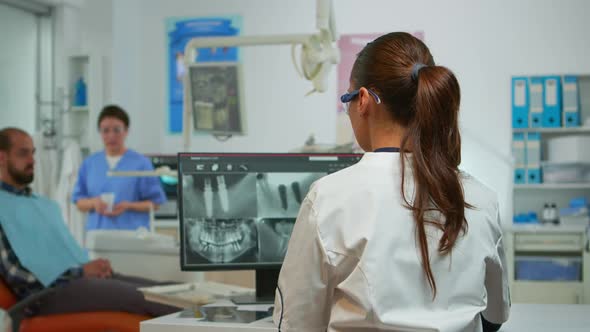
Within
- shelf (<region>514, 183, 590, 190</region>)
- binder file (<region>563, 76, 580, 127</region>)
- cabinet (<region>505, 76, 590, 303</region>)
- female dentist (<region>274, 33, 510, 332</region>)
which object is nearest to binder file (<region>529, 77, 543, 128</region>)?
cabinet (<region>505, 76, 590, 303</region>)

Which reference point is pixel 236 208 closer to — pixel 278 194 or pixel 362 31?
pixel 278 194

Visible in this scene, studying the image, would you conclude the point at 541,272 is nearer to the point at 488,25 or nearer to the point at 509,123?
the point at 509,123

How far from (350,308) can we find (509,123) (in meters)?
4.00

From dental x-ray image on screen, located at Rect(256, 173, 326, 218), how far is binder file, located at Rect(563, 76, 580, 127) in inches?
124

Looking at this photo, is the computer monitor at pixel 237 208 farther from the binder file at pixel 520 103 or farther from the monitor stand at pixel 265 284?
the binder file at pixel 520 103

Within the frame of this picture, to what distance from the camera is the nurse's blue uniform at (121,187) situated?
12.8ft

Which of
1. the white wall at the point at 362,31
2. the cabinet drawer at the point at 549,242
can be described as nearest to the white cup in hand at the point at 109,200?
the white wall at the point at 362,31

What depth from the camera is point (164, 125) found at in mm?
5488

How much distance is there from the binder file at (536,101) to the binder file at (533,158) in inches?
3.4

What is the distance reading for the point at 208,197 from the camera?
1942 mm

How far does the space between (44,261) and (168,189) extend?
2.08 m

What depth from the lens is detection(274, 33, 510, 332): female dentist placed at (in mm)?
1095

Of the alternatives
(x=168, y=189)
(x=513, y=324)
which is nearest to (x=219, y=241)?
(x=513, y=324)

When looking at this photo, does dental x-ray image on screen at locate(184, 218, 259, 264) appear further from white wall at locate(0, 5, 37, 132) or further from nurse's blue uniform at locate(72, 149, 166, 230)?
white wall at locate(0, 5, 37, 132)
